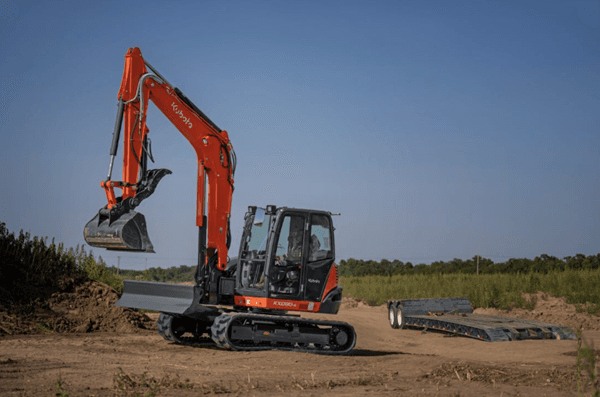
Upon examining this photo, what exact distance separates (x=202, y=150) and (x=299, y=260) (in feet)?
9.83

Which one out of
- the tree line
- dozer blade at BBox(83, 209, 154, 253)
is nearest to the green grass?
the tree line

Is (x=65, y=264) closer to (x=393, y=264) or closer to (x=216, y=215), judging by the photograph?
(x=216, y=215)

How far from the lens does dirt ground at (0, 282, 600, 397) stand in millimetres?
7199

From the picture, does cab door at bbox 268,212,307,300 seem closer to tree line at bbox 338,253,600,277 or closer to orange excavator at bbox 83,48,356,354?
orange excavator at bbox 83,48,356,354

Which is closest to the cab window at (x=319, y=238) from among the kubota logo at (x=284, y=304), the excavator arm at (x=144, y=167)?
the kubota logo at (x=284, y=304)

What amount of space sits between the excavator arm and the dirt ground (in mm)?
2109

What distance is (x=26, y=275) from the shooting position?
16750 mm

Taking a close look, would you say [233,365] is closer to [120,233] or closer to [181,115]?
[120,233]

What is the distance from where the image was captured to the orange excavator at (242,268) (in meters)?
11.4

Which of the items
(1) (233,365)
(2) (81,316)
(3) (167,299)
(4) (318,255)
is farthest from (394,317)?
(1) (233,365)

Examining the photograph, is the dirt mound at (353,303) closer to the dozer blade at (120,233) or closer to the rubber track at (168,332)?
the rubber track at (168,332)

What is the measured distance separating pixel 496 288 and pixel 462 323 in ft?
32.0

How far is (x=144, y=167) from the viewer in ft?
35.0

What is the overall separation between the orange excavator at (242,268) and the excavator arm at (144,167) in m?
0.02
